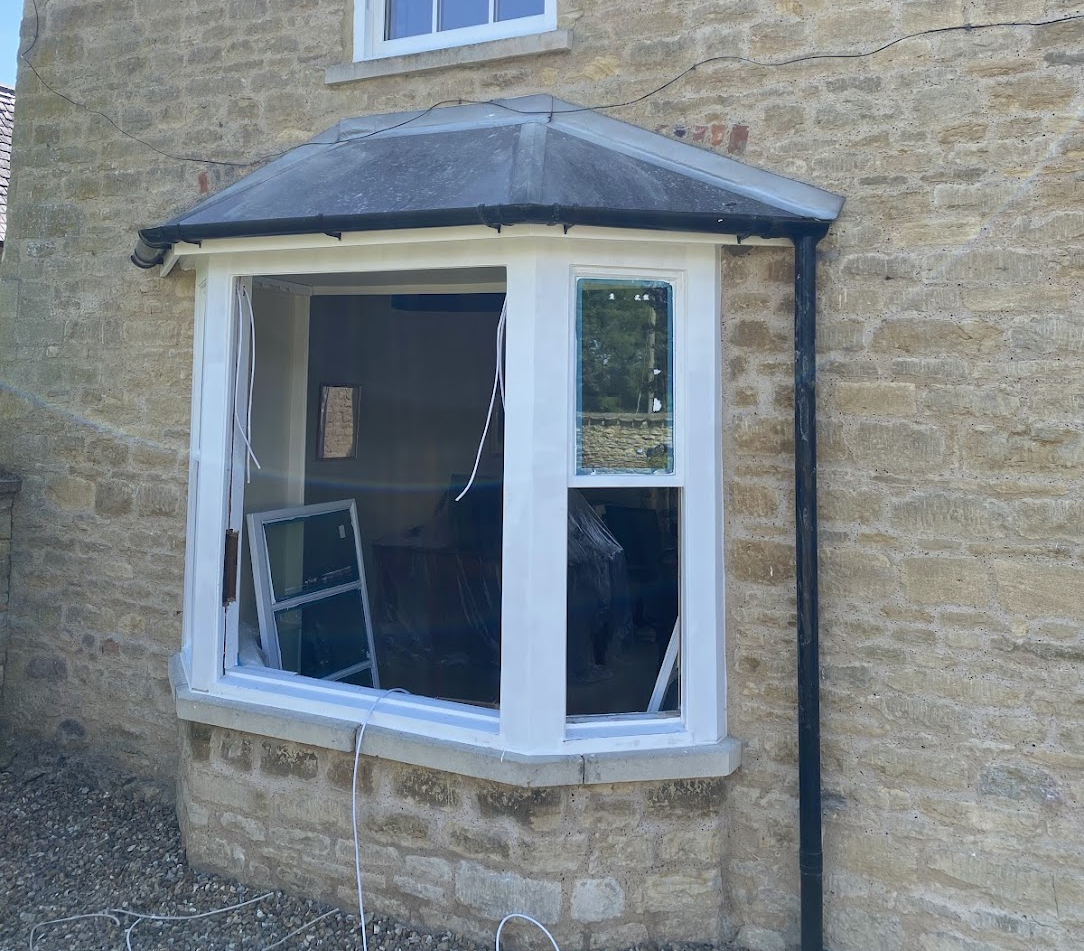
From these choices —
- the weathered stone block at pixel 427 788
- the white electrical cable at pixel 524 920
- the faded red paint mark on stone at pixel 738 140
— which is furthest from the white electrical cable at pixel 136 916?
the faded red paint mark on stone at pixel 738 140

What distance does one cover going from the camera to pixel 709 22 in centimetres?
385

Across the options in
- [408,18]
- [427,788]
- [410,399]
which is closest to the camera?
[427,788]

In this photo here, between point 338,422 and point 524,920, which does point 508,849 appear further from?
point 338,422

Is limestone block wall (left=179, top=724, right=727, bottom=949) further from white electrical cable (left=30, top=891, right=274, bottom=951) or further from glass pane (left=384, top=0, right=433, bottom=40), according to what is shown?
glass pane (left=384, top=0, right=433, bottom=40)

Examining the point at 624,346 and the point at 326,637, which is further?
the point at 326,637

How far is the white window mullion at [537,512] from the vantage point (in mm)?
3525

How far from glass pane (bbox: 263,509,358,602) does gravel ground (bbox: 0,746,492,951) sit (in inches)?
53.5

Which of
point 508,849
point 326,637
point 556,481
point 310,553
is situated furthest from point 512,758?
point 310,553

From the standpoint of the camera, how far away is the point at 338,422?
6559 millimetres

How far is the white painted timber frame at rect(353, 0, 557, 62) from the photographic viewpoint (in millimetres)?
4363

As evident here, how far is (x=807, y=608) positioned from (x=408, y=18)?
139 inches

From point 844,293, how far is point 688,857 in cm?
236

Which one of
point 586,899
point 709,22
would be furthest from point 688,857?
point 709,22

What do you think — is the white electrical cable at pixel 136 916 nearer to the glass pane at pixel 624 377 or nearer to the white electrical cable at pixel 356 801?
the white electrical cable at pixel 356 801
